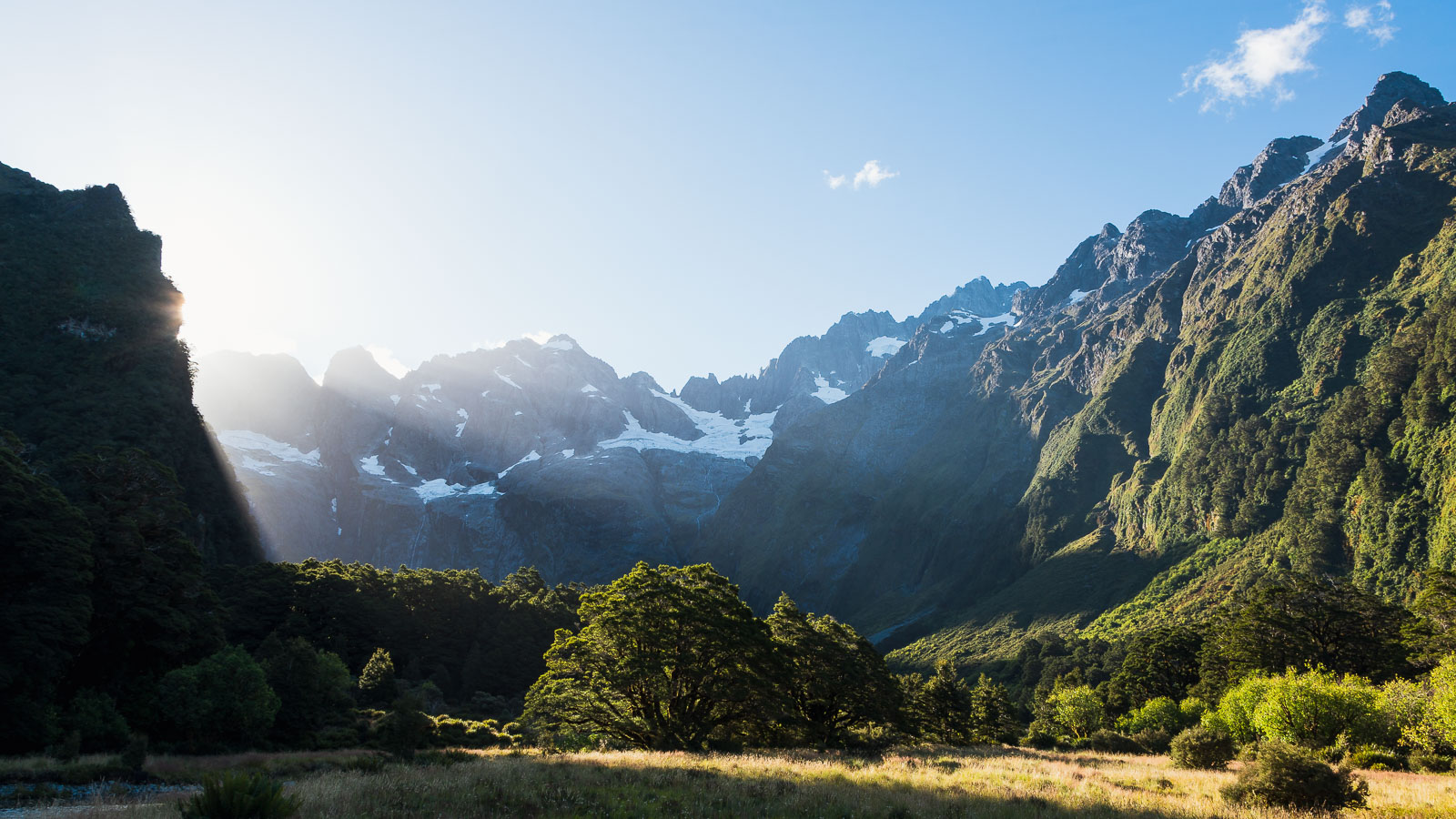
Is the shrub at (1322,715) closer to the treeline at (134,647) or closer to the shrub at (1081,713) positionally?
the treeline at (134,647)

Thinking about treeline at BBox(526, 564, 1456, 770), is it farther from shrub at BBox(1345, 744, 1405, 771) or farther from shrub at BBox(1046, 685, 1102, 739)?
shrub at BBox(1046, 685, 1102, 739)

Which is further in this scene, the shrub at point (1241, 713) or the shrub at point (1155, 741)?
the shrub at point (1155, 741)

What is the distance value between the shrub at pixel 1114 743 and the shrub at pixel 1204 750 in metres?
22.3

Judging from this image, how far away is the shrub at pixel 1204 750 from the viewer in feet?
104

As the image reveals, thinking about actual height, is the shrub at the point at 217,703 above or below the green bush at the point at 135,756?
below

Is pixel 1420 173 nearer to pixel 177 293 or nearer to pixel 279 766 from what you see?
pixel 279 766

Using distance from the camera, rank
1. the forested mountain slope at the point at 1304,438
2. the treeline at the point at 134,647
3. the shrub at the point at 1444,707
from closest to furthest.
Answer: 1. the shrub at the point at 1444,707
2. the treeline at the point at 134,647
3. the forested mountain slope at the point at 1304,438

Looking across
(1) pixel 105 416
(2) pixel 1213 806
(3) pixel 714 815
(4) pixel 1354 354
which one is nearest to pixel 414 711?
(3) pixel 714 815

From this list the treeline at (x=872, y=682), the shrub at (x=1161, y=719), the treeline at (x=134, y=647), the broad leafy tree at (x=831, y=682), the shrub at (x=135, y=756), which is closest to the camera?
the shrub at (x=135, y=756)

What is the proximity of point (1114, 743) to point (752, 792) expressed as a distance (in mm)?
48148

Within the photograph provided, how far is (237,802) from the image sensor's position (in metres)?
11.8

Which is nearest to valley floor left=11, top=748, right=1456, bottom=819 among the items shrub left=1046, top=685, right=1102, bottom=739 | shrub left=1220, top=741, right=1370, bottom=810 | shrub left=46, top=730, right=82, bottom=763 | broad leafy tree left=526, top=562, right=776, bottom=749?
shrub left=1220, top=741, right=1370, bottom=810

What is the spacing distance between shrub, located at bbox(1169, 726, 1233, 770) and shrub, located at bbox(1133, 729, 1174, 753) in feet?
69.3

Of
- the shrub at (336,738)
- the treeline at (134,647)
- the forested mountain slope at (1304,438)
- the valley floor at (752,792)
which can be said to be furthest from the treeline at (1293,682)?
the shrub at (336,738)
